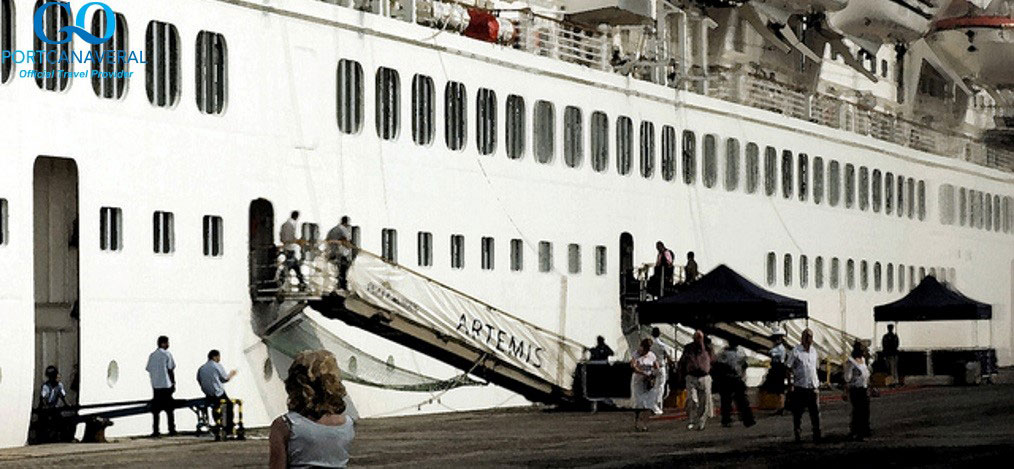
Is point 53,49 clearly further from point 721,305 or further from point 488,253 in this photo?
point 721,305

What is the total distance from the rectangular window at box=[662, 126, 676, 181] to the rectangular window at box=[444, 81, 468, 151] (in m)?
8.96

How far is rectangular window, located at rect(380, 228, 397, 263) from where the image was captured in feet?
114

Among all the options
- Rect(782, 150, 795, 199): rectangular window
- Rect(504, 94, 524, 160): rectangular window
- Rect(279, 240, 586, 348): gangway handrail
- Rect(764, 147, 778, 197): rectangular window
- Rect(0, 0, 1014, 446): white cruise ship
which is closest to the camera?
Rect(0, 0, 1014, 446): white cruise ship

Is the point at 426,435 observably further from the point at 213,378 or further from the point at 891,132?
the point at 891,132

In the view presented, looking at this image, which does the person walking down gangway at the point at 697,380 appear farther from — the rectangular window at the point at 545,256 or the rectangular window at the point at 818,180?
the rectangular window at the point at 818,180

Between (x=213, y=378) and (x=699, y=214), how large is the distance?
20028 mm

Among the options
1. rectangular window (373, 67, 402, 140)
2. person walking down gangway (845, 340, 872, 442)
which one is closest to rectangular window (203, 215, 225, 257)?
rectangular window (373, 67, 402, 140)

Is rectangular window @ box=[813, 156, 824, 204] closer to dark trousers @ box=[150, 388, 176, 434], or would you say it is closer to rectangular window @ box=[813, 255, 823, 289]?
rectangular window @ box=[813, 255, 823, 289]

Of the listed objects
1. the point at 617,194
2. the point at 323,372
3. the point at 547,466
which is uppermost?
the point at 617,194

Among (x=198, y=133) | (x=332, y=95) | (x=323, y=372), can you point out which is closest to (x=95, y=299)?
(x=198, y=133)

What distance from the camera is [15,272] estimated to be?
2723 cm

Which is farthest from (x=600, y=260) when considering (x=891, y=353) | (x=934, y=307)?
(x=891, y=353)

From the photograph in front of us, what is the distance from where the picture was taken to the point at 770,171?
5069cm

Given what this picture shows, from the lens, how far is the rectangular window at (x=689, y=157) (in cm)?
4631
